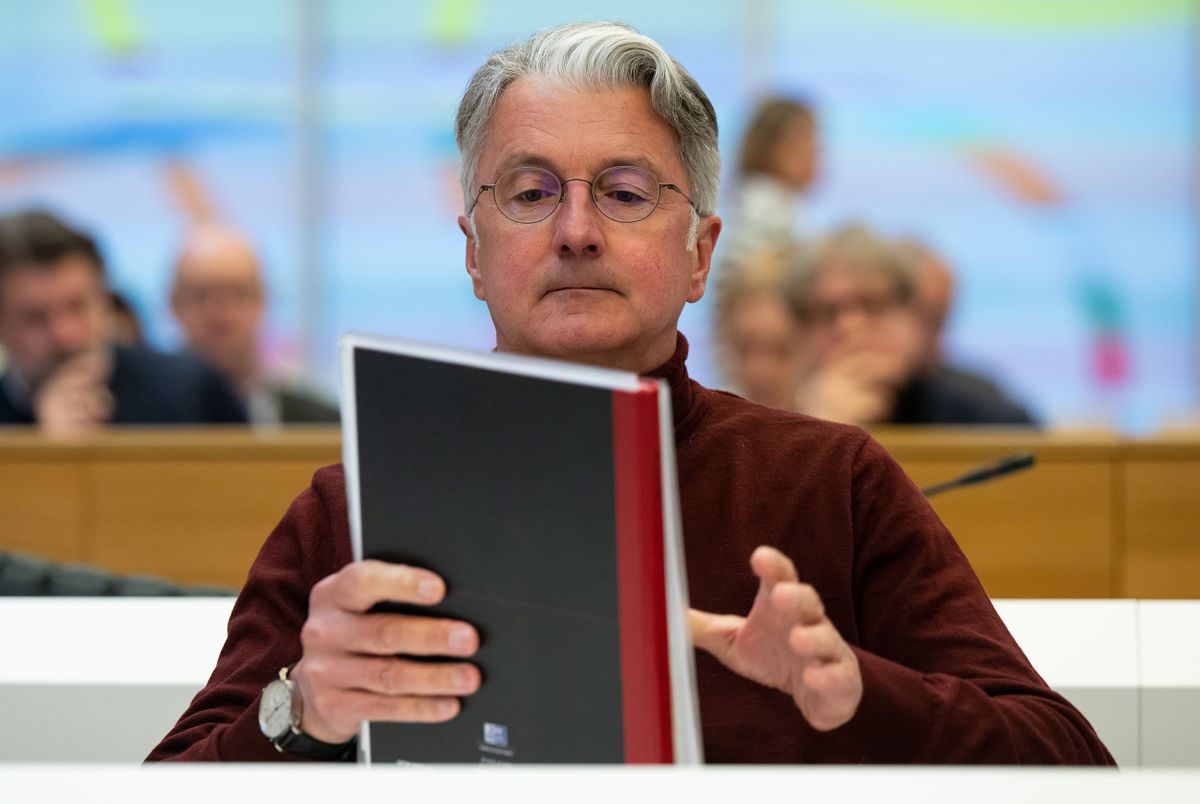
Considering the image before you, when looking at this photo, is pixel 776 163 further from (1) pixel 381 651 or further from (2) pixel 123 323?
(1) pixel 381 651

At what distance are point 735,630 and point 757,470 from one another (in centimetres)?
39

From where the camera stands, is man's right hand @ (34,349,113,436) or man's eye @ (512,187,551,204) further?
man's right hand @ (34,349,113,436)

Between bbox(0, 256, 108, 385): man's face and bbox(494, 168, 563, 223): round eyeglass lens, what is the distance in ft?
8.65

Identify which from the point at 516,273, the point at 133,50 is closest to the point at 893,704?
the point at 516,273

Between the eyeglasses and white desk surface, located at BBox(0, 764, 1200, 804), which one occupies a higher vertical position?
the eyeglasses

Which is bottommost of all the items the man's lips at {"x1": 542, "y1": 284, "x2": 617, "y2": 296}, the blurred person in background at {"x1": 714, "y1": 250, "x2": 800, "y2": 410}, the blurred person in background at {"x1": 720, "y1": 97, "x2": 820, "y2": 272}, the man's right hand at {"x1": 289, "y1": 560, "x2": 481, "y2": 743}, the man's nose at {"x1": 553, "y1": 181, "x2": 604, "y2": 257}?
the man's right hand at {"x1": 289, "y1": 560, "x2": 481, "y2": 743}

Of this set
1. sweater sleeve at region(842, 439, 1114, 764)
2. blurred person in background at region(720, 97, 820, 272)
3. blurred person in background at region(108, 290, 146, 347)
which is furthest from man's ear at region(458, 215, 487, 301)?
blurred person in background at region(108, 290, 146, 347)

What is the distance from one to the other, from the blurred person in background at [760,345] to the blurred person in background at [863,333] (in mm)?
34

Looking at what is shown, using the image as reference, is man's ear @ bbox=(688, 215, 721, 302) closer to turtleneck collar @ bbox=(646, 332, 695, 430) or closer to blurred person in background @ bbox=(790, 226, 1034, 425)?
turtleneck collar @ bbox=(646, 332, 695, 430)

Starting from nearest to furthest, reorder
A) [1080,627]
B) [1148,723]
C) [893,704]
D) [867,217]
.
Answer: [893,704]
[1148,723]
[1080,627]
[867,217]

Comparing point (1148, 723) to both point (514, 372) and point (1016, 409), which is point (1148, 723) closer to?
point (514, 372)

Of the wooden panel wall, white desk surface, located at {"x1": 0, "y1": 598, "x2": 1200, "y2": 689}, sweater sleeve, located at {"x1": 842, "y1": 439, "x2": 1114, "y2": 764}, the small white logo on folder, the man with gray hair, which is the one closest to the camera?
the small white logo on folder

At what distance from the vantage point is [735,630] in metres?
1.20

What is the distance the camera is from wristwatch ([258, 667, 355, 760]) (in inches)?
50.5
